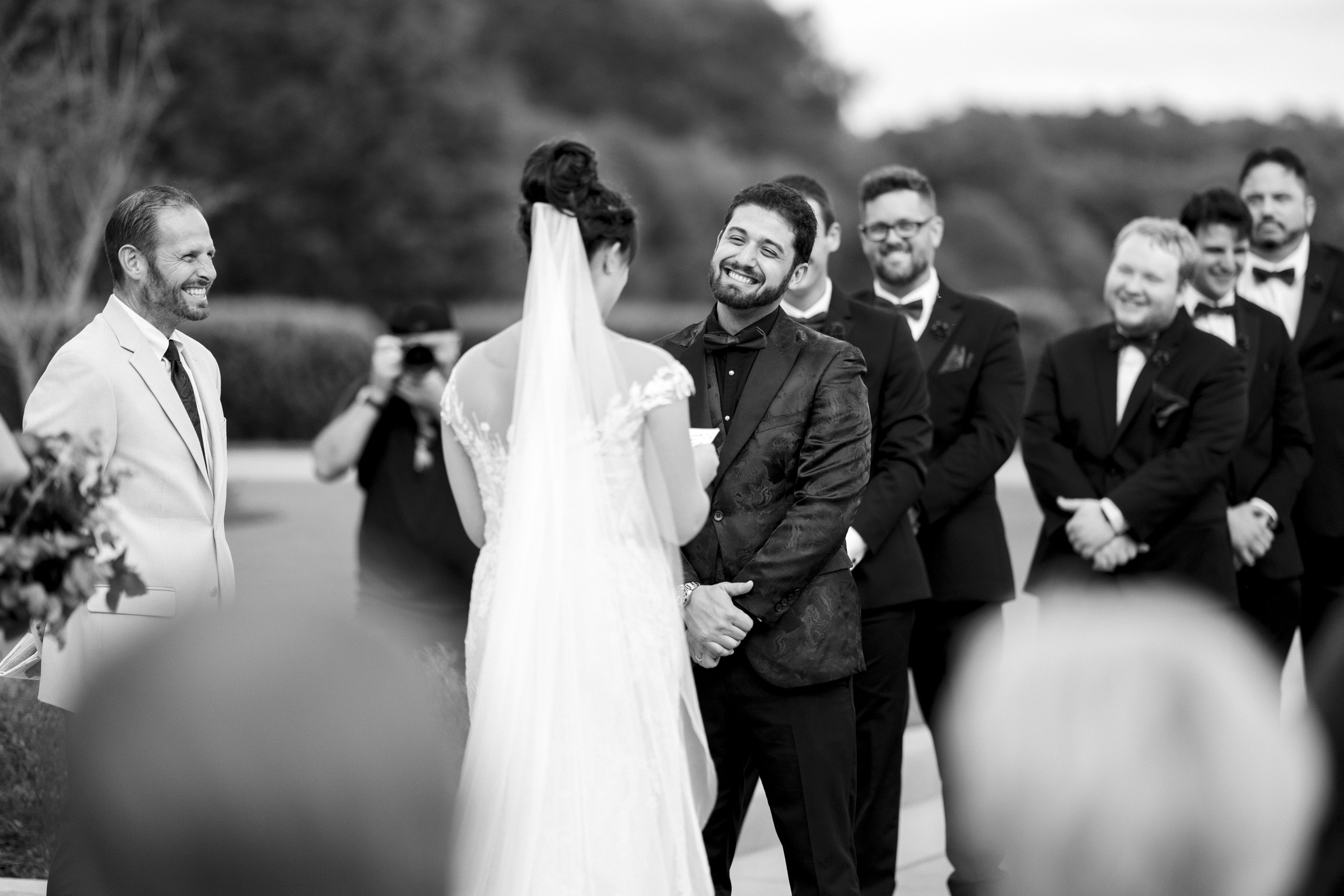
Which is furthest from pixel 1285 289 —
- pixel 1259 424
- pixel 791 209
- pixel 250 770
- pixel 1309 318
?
pixel 250 770

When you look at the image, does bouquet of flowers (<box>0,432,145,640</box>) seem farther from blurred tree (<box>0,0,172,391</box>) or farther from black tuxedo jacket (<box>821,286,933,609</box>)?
blurred tree (<box>0,0,172,391</box>)

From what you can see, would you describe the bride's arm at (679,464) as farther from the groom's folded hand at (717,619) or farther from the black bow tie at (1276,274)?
the black bow tie at (1276,274)

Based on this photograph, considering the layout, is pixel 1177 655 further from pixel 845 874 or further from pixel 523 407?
pixel 845 874

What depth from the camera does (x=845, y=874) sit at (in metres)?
3.99

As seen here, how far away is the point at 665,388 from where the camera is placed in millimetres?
3574

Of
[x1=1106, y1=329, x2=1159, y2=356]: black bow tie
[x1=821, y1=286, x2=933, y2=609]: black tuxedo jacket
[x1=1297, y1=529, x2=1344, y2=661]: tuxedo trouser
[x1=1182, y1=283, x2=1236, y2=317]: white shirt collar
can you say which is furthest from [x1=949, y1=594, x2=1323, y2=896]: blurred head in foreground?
[x1=1297, y1=529, x2=1344, y2=661]: tuxedo trouser

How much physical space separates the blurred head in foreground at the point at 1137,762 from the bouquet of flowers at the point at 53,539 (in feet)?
6.34

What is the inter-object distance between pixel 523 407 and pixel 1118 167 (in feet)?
206

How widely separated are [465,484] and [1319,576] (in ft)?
13.2

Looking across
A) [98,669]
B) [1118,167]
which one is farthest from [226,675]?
[1118,167]

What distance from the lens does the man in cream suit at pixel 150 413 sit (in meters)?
3.71

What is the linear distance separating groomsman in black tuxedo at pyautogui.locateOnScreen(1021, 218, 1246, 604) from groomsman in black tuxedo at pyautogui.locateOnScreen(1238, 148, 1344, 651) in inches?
39.3

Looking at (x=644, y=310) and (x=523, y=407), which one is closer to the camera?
(x=523, y=407)

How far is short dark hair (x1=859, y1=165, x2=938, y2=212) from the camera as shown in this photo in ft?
17.4
